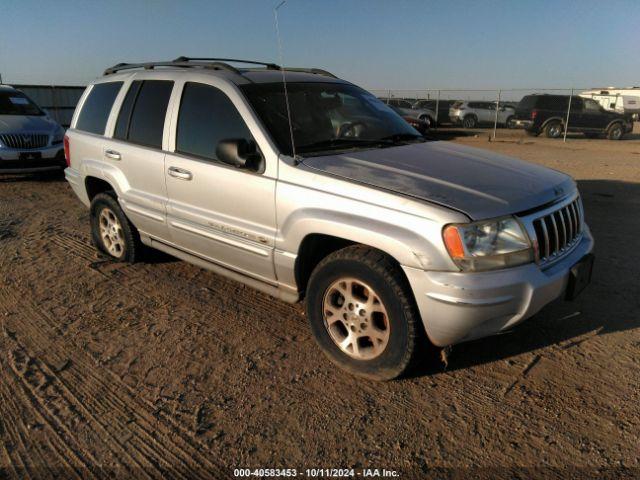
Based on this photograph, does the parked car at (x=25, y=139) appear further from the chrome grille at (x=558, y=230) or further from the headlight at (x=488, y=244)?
the chrome grille at (x=558, y=230)

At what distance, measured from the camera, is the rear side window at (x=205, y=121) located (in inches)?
141

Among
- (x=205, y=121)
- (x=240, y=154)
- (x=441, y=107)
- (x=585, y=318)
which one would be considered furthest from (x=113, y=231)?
(x=441, y=107)

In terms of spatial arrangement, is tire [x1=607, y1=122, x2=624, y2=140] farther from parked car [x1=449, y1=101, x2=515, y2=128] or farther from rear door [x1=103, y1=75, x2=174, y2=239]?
rear door [x1=103, y1=75, x2=174, y2=239]

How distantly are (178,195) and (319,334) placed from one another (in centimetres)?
158

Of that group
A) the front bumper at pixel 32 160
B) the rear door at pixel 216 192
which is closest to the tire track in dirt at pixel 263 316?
the rear door at pixel 216 192

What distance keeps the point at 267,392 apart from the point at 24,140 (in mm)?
8766

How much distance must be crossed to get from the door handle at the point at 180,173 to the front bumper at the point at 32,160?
7053 mm

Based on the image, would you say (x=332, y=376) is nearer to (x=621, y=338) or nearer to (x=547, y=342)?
(x=547, y=342)

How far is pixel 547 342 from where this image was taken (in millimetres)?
3449

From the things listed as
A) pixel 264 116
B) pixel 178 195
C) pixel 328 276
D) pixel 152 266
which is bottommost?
pixel 152 266

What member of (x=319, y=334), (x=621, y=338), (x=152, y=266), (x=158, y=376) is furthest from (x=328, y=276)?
(x=152, y=266)

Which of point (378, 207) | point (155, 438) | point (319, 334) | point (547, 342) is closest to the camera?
point (155, 438)

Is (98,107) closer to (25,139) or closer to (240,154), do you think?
(240,154)

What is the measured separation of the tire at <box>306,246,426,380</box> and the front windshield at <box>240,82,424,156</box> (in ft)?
2.85
